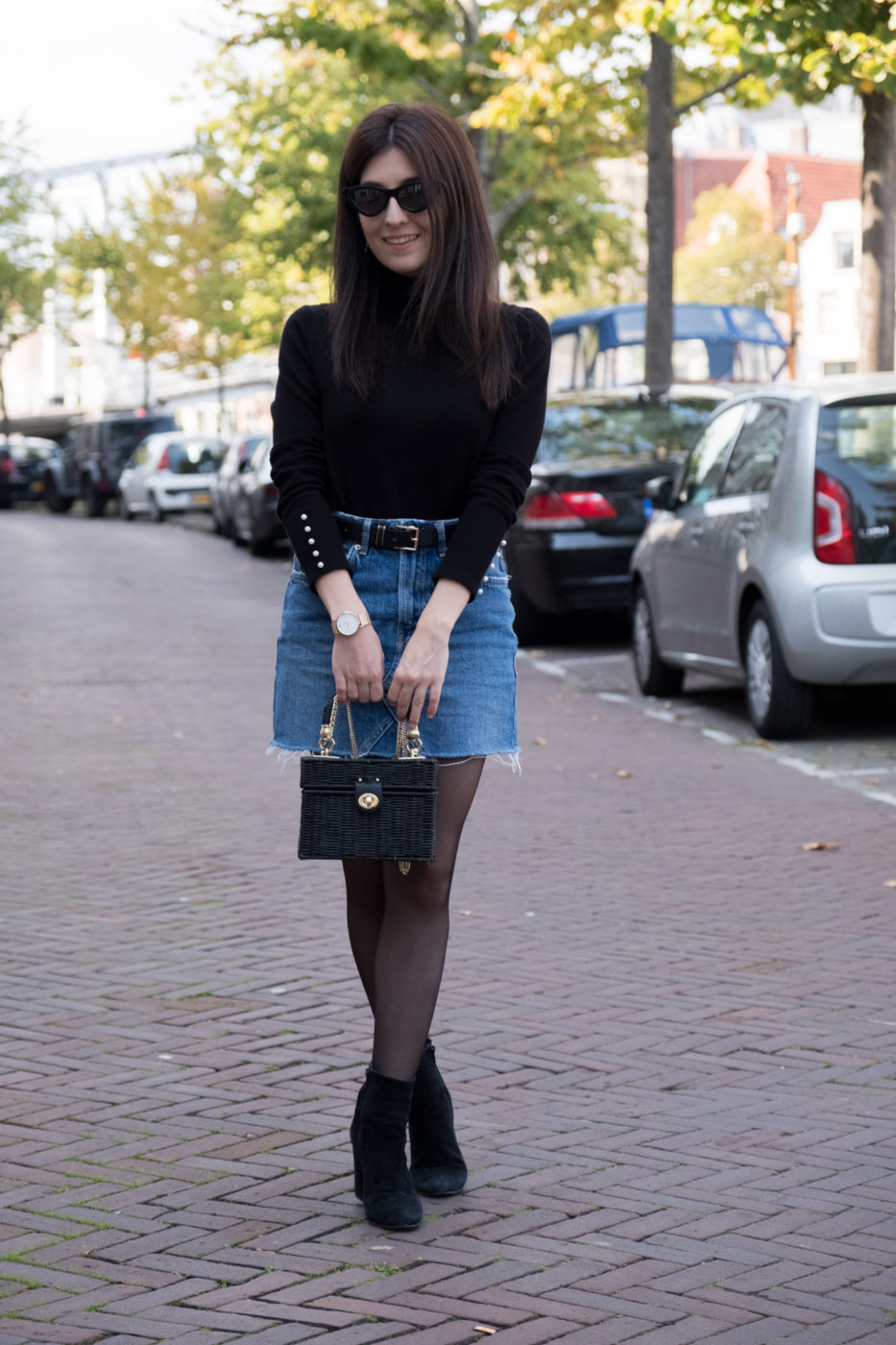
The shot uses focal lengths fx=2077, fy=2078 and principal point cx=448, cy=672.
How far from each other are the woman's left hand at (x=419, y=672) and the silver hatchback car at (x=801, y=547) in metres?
6.06

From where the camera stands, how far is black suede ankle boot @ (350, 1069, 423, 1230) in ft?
11.6

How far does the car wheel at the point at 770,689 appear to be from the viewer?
31.5 ft

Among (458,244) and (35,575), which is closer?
(458,244)

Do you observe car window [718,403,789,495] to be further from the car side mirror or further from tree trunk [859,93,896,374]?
tree trunk [859,93,896,374]

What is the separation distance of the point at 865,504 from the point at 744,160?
322 feet

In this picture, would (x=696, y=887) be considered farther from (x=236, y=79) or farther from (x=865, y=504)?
(x=236, y=79)

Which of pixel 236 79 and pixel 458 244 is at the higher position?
pixel 236 79

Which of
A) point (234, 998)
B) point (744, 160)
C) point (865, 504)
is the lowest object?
point (234, 998)

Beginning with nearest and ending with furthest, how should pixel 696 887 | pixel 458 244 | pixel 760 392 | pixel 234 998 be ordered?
pixel 458 244
pixel 234 998
pixel 696 887
pixel 760 392

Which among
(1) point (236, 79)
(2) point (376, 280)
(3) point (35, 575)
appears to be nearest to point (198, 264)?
(1) point (236, 79)

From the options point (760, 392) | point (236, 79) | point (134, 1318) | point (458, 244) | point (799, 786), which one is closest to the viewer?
point (134, 1318)

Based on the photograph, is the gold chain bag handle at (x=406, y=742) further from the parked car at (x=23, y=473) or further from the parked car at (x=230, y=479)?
the parked car at (x=23, y=473)

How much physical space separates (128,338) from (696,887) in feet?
169

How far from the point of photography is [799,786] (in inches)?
340
